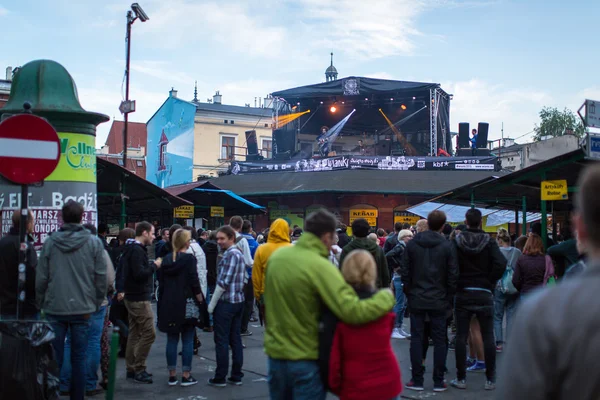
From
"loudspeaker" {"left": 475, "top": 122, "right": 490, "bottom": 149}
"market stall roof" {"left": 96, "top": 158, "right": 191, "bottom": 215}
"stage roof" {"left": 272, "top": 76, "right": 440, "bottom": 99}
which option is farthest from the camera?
"stage roof" {"left": 272, "top": 76, "right": 440, "bottom": 99}

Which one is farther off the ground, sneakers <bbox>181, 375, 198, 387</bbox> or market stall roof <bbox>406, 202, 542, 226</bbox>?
market stall roof <bbox>406, 202, 542, 226</bbox>

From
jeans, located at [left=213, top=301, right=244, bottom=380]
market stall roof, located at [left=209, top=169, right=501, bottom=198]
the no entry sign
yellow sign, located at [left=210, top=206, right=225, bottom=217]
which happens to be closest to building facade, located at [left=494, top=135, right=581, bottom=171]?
market stall roof, located at [left=209, top=169, right=501, bottom=198]

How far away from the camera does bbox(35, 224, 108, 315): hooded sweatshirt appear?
6395mm

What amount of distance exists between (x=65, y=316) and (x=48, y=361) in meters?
0.63

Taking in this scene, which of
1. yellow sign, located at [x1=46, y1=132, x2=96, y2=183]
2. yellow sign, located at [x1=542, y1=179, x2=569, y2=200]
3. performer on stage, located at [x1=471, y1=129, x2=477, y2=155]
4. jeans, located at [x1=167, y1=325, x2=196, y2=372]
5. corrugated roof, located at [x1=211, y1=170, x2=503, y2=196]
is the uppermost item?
performer on stage, located at [x1=471, y1=129, x2=477, y2=155]

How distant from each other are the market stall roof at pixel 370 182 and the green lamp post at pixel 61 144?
22.0m

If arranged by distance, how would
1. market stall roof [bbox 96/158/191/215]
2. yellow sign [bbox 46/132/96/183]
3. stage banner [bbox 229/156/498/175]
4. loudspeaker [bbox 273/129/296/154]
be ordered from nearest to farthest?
1. yellow sign [bbox 46/132/96/183]
2. market stall roof [bbox 96/158/191/215]
3. stage banner [bbox 229/156/498/175]
4. loudspeaker [bbox 273/129/296/154]

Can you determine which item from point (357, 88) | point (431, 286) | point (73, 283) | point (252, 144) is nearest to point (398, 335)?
point (431, 286)

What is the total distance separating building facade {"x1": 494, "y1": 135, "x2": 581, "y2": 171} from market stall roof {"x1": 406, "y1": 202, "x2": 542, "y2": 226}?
17050mm

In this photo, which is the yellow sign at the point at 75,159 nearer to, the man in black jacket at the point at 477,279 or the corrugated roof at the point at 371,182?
the man in black jacket at the point at 477,279

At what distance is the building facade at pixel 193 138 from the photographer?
46844mm

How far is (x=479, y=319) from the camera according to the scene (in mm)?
7742

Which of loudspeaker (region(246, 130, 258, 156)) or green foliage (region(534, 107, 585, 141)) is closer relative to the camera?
loudspeaker (region(246, 130, 258, 156))

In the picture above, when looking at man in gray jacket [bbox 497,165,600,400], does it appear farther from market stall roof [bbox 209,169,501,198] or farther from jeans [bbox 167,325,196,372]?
market stall roof [bbox 209,169,501,198]
